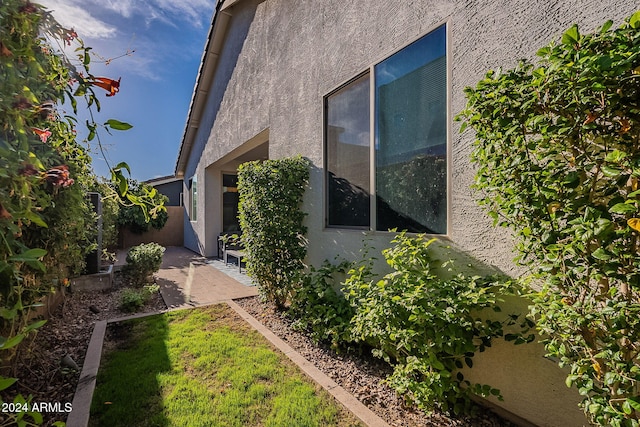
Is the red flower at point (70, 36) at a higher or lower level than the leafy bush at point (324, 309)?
higher

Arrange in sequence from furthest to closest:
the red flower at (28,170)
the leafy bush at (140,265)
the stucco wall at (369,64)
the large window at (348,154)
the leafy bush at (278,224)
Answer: the leafy bush at (140,265)
the leafy bush at (278,224)
the large window at (348,154)
the stucco wall at (369,64)
the red flower at (28,170)

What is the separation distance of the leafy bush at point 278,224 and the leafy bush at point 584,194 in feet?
11.8

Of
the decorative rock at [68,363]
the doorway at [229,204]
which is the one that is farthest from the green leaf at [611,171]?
the doorway at [229,204]

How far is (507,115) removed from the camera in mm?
1993

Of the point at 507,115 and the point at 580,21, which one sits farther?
the point at 580,21

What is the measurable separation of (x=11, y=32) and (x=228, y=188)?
11486 millimetres

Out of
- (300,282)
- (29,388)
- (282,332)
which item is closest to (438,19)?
(300,282)

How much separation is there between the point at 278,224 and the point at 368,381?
2820 millimetres

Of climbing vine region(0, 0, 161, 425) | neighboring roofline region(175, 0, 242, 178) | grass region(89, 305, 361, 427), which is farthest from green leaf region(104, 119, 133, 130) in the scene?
neighboring roofline region(175, 0, 242, 178)

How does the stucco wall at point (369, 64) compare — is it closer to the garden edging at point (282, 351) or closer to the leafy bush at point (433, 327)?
the leafy bush at point (433, 327)

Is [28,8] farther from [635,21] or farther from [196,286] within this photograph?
[196,286]

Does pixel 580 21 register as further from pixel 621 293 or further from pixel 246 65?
pixel 246 65

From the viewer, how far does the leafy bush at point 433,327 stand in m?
2.45

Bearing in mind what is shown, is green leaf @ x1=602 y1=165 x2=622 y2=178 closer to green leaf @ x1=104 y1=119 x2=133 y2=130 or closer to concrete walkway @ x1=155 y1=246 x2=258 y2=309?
green leaf @ x1=104 y1=119 x2=133 y2=130
